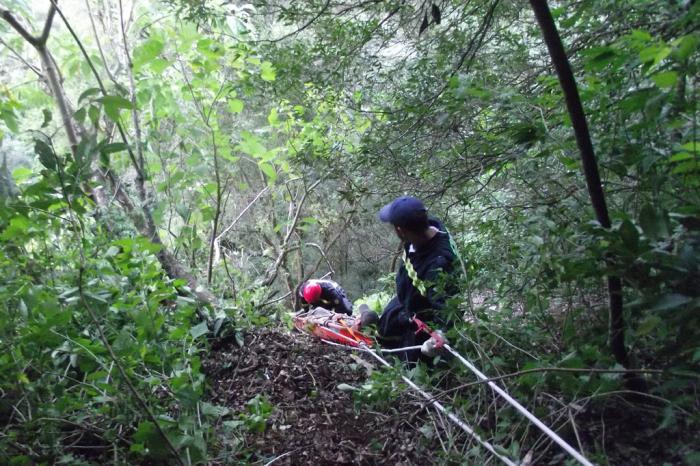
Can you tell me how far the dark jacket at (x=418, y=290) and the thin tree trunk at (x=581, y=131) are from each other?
4.56 feet

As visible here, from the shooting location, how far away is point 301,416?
9.43ft

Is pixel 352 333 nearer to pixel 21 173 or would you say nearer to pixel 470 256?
pixel 470 256

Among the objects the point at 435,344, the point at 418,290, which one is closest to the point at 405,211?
the point at 418,290

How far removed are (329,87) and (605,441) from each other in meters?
2.97

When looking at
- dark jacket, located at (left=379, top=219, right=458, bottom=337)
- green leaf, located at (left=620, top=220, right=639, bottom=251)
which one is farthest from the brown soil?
green leaf, located at (left=620, top=220, right=639, bottom=251)

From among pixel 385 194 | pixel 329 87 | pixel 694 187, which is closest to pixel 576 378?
pixel 694 187

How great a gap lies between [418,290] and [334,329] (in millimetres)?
1260

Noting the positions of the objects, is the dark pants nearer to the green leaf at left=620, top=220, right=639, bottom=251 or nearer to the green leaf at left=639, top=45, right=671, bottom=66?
the green leaf at left=620, top=220, right=639, bottom=251

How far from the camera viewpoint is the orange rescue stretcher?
416 centimetres

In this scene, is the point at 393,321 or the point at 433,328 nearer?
the point at 433,328

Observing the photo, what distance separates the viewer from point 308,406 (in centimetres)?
299

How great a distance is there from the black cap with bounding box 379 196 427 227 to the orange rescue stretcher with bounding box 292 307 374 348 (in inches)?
37.0

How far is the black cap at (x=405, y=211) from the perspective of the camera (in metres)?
3.45

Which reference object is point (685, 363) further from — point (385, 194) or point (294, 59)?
point (294, 59)
